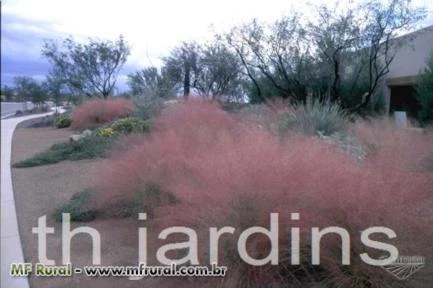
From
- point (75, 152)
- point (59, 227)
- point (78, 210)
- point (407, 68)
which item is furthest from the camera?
point (407, 68)

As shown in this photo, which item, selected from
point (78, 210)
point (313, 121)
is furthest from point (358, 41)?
point (78, 210)

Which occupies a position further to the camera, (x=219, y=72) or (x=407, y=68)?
(x=219, y=72)

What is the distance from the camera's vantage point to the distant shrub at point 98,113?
22.3 meters

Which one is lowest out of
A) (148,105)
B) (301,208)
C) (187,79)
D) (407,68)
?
(301,208)

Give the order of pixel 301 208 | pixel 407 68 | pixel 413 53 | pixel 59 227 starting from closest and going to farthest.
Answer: pixel 301 208 → pixel 59 227 → pixel 413 53 → pixel 407 68

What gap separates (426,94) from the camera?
62.7 feet

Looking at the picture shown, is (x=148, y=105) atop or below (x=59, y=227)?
atop

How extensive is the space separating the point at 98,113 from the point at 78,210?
16.3m

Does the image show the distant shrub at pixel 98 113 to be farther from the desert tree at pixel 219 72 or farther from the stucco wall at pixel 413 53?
the stucco wall at pixel 413 53

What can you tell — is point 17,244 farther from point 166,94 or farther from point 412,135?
point 166,94

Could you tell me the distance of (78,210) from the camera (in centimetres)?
726

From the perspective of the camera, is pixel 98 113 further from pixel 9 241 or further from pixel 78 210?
pixel 9 241

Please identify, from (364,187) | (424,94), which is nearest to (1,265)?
(364,187)

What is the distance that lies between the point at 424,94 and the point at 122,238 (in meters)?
16.0
